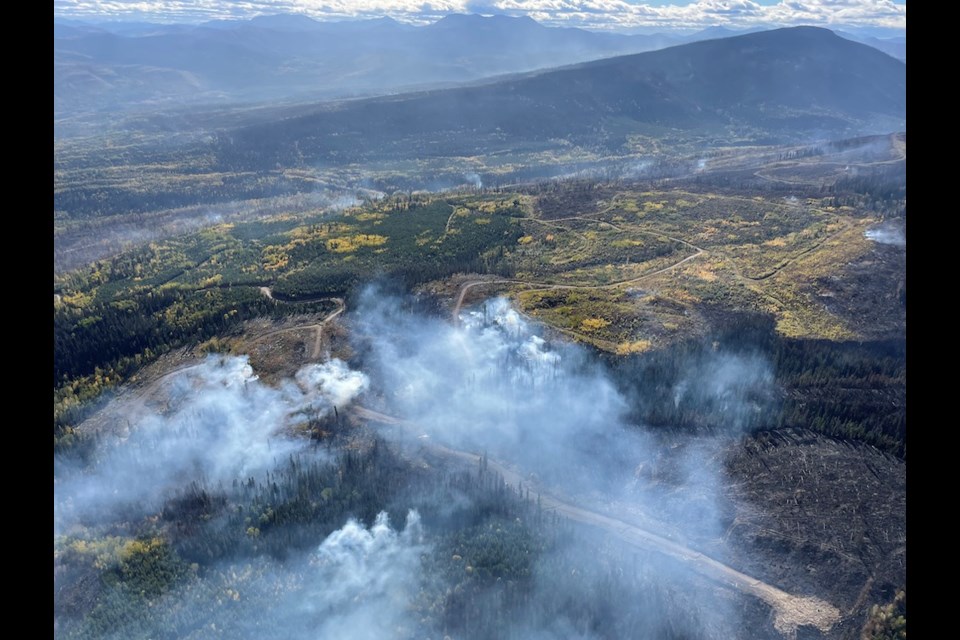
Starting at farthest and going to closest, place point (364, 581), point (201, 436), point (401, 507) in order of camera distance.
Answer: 1. point (201, 436)
2. point (401, 507)
3. point (364, 581)

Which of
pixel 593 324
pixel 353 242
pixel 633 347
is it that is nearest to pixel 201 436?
pixel 593 324

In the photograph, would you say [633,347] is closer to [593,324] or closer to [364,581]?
[593,324]

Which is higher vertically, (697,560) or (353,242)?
(353,242)

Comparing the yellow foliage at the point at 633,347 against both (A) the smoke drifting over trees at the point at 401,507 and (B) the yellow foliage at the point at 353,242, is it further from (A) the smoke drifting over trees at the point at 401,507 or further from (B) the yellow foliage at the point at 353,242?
(B) the yellow foliage at the point at 353,242

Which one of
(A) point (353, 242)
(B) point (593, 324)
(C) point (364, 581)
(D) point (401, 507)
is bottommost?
(C) point (364, 581)

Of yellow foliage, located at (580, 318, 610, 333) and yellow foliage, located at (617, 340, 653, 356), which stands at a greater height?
yellow foliage, located at (580, 318, 610, 333)

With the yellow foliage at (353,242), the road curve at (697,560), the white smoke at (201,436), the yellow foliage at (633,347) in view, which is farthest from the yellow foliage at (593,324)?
the yellow foliage at (353,242)

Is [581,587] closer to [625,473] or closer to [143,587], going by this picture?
[625,473]

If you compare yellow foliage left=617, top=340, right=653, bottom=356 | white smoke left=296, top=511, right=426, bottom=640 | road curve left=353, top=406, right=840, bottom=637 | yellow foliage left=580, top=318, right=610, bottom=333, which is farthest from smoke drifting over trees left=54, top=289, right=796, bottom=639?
yellow foliage left=580, top=318, right=610, bottom=333

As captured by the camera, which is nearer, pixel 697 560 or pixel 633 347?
pixel 697 560

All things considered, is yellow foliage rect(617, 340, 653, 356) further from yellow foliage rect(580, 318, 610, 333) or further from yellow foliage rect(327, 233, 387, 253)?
yellow foliage rect(327, 233, 387, 253)

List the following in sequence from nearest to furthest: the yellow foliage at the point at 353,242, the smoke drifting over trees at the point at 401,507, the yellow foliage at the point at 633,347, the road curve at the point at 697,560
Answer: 1. the road curve at the point at 697,560
2. the smoke drifting over trees at the point at 401,507
3. the yellow foliage at the point at 633,347
4. the yellow foliage at the point at 353,242

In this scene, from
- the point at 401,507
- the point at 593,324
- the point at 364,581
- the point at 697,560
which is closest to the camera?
the point at 364,581
